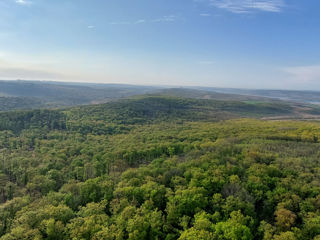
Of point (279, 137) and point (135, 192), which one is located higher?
point (279, 137)

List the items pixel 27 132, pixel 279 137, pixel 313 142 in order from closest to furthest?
pixel 313 142 → pixel 279 137 → pixel 27 132

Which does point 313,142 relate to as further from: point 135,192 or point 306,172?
point 135,192

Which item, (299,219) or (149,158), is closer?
(299,219)

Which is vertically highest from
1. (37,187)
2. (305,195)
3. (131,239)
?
(305,195)

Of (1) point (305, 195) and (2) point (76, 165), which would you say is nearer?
(1) point (305, 195)

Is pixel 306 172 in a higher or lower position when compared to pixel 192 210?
higher

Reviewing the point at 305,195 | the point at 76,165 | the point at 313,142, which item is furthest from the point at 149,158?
the point at 313,142

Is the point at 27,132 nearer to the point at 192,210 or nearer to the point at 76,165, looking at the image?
the point at 76,165

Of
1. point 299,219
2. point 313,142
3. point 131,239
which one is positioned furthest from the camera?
point 313,142

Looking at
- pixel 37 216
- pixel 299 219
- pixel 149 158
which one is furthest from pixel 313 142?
pixel 37 216
